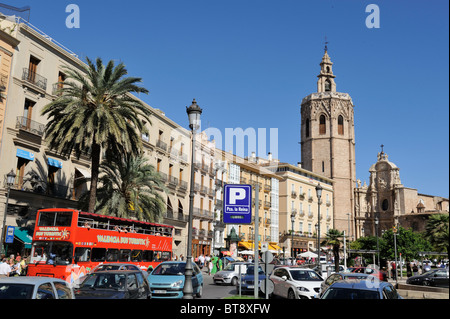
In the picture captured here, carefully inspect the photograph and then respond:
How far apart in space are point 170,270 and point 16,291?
857 centimetres

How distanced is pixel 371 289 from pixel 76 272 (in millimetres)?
12180

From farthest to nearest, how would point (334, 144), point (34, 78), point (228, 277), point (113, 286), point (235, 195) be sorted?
point (334, 144), point (34, 78), point (228, 277), point (235, 195), point (113, 286)

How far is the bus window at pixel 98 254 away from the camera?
1963cm

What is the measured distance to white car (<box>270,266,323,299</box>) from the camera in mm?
16250

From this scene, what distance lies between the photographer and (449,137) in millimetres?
5445

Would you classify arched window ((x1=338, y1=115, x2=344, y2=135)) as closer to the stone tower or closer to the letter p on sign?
the stone tower

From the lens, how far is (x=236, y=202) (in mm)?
14180

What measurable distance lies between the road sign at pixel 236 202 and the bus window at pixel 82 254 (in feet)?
26.5

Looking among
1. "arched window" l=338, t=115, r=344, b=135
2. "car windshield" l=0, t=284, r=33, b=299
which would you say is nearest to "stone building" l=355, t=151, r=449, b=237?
"arched window" l=338, t=115, r=344, b=135

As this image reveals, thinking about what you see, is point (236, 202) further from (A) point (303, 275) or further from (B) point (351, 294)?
(B) point (351, 294)

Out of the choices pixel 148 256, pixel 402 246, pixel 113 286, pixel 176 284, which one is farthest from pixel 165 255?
pixel 402 246

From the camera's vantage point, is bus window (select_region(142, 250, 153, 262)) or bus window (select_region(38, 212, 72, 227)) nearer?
bus window (select_region(38, 212, 72, 227))

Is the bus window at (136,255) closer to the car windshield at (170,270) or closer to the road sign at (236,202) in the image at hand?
the car windshield at (170,270)

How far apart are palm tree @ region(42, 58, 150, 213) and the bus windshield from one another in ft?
20.9
